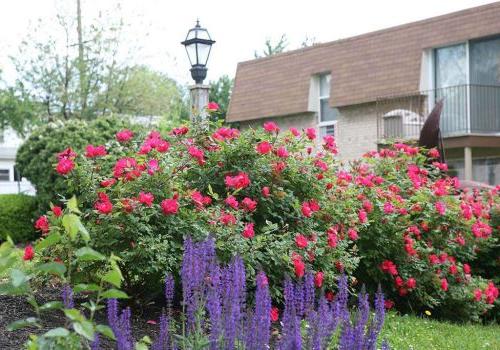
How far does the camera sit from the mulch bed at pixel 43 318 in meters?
4.20

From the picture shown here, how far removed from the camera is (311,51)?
23.8 metres

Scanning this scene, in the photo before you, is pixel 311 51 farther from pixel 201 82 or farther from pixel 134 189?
pixel 134 189

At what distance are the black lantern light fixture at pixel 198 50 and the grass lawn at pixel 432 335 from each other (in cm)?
537

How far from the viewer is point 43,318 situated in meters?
4.62

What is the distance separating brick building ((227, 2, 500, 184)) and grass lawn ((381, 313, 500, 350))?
12007 mm

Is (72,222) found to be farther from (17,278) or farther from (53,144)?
(53,144)

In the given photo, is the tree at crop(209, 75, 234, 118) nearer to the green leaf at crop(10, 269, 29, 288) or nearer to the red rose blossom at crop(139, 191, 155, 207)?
the red rose blossom at crop(139, 191, 155, 207)

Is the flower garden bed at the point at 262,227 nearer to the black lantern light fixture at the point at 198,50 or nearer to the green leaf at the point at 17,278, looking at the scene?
the green leaf at the point at 17,278

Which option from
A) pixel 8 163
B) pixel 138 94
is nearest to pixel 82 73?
pixel 138 94

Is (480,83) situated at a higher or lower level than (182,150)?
higher

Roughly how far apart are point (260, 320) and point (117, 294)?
0.63 metres

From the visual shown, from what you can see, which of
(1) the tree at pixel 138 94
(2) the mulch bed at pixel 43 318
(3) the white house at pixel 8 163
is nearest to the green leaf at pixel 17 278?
(2) the mulch bed at pixel 43 318

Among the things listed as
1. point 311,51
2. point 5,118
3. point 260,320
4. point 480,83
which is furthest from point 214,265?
point 5,118

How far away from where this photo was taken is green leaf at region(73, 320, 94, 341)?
2270 millimetres
